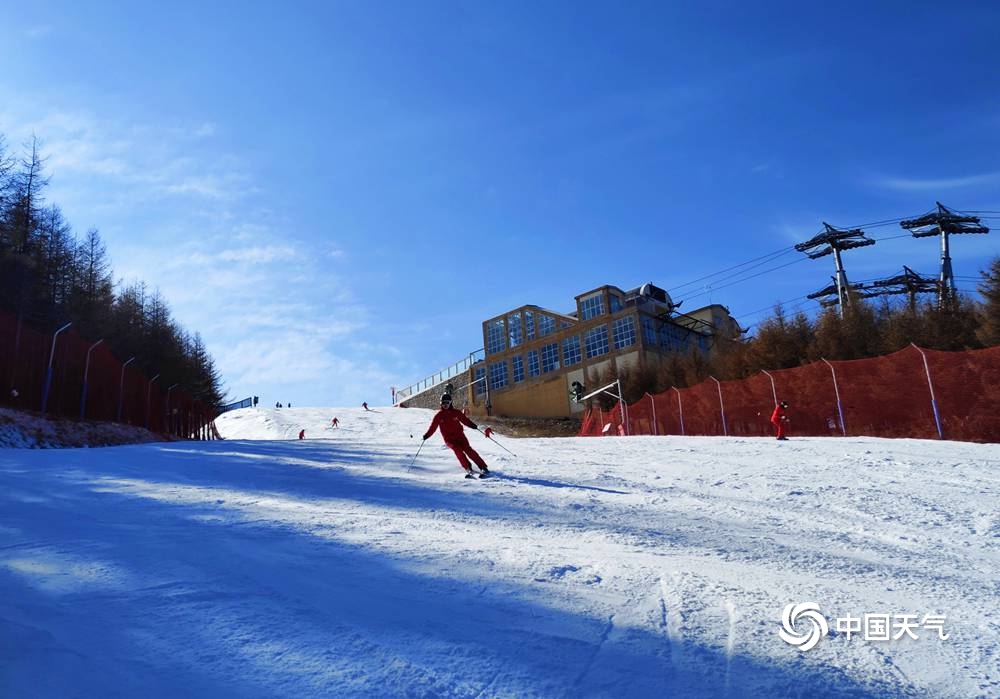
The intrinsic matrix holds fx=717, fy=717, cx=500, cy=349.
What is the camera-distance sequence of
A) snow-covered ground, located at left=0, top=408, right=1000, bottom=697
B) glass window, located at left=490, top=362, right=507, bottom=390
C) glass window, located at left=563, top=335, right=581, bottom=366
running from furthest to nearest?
glass window, located at left=490, top=362, right=507, bottom=390, glass window, located at left=563, top=335, right=581, bottom=366, snow-covered ground, located at left=0, top=408, right=1000, bottom=697

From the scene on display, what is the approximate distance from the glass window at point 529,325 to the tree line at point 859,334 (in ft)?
72.6

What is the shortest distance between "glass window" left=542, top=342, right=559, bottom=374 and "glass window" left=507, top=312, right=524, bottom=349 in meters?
3.85

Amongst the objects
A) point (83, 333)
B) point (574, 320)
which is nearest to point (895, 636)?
point (83, 333)

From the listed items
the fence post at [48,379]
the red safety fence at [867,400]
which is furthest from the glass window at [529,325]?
the fence post at [48,379]

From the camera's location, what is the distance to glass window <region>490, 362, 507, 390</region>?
239 ft

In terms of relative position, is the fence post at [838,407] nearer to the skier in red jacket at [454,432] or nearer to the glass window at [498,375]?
the skier in red jacket at [454,432]

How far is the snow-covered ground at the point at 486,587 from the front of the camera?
12.9 ft

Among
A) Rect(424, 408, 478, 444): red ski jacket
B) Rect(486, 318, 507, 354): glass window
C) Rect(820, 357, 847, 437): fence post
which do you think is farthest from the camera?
Rect(486, 318, 507, 354): glass window

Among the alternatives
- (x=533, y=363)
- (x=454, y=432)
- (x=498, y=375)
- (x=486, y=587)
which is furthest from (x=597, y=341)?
(x=486, y=587)

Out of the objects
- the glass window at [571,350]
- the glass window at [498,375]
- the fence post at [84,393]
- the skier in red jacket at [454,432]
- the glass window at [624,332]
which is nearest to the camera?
the skier in red jacket at [454,432]

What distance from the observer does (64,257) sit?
4109cm

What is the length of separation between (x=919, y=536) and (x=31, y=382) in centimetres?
2174

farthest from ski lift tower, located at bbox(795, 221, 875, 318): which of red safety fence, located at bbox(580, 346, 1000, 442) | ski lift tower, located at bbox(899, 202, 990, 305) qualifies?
red safety fence, located at bbox(580, 346, 1000, 442)

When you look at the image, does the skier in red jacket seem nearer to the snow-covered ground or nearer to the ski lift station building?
the snow-covered ground
